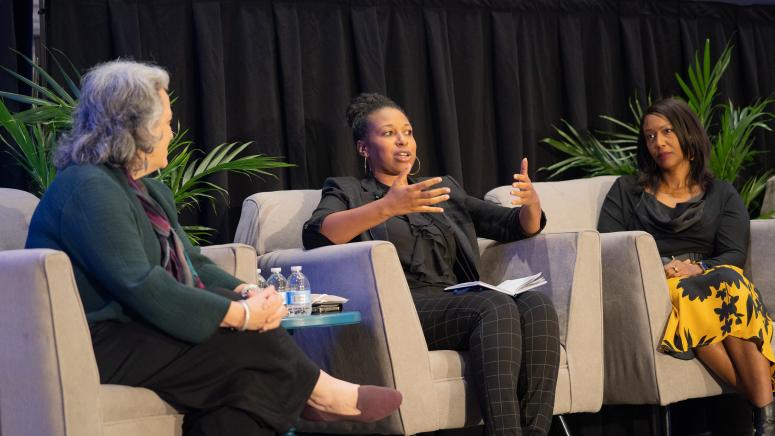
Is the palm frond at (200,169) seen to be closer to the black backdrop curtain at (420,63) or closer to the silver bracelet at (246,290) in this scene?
the black backdrop curtain at (420,63)

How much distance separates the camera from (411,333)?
284cm

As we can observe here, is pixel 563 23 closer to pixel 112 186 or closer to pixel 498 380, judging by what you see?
pixel 498 380

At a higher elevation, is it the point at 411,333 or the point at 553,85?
the point at 553,85

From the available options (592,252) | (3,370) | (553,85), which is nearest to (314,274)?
(592,252)

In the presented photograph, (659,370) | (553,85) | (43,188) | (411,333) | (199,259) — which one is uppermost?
(553,85)

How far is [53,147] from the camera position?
9.98ft

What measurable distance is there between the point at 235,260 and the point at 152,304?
0.68m

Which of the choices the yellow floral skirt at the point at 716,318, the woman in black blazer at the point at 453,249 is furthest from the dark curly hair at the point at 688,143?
the woman in black blazer at the point at 453,249

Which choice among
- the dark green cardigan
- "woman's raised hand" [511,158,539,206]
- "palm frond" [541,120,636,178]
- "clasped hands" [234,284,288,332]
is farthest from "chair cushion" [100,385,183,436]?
"palm frond" [541,120,636,178]

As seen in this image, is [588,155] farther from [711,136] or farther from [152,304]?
[152,304]

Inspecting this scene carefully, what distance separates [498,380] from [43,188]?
5.26 feet

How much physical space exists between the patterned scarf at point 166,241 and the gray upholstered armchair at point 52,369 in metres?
0.24

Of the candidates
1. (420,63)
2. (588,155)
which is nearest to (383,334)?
(420,63)

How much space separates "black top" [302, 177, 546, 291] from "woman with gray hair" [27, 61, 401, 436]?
2.81ft
